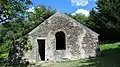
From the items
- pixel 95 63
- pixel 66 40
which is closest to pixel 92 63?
pixel 95 63

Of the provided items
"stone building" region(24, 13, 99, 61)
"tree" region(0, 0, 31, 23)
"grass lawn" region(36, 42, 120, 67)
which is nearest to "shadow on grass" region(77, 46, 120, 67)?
"grass lawn" region(36, 42, 120, 67)

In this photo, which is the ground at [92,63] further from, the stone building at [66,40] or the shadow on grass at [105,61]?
the stone building at [66,40]

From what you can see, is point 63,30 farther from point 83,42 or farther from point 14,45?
point 14,45

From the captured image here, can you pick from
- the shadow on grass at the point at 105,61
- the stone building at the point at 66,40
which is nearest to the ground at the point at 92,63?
the shadow on grass at the point at 105,61

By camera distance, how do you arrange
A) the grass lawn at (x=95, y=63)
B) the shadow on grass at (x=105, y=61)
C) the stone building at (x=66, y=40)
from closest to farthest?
the shadow on grass at (x=105, y=61) → the grass lawn at (x=95, y=63) → the stone building at (x=66, y=40)

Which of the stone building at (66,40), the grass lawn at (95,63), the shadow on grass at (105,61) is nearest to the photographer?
the shadow on grass at (105,61)

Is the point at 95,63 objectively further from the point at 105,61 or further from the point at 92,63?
the point at 105,61

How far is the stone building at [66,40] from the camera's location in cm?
2491

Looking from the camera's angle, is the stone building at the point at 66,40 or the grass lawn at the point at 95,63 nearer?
the grass lawn at the point at 95,63

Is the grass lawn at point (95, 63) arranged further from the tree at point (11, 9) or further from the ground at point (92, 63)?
the tree at point (11, 9)

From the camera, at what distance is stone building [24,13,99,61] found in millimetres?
24906

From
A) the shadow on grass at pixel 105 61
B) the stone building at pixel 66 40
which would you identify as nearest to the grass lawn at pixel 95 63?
the shadow on grass at pixel 105 61

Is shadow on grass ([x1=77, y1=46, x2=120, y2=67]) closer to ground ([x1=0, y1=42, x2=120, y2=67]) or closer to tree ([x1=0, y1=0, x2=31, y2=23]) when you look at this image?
ground ([x1=0, y1=42, x2=120, y2=67])

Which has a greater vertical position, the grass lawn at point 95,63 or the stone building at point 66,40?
the stone building at point 66,40
